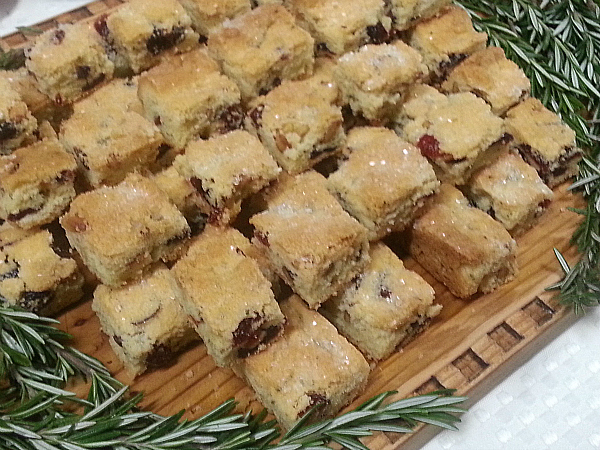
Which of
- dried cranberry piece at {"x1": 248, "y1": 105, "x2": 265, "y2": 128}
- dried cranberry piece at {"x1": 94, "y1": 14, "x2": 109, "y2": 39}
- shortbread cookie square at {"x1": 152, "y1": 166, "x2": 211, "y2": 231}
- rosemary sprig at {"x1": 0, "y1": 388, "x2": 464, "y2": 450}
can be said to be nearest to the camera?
rosemary sprig at {"x1": 0, "y1": 388, "x2": 464, "y2": 450}

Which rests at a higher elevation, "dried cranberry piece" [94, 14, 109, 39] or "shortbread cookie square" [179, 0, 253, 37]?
"dried cranberry piece" [94, 14, 109, 39]

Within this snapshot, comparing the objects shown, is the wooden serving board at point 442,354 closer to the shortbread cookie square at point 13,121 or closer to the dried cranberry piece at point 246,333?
the dried cranberry piece at point 246,333

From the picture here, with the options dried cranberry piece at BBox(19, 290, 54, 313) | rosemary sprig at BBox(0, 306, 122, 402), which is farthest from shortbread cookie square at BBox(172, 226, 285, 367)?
dried cranberry piece at BBox(19, 290, 54, 313)

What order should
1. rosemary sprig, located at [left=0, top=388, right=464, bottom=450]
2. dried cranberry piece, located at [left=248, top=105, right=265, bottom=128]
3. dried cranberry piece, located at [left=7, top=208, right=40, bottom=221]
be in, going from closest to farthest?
1. rosemary sprig, located at [left=0, top=388, right=464, bottom=450]
2. dried cranberry piece, located at [left=7, top=208, right=40, bottom=221]
3. dried cranberry piece, located at [left=248, top=105, right=265, bottom=128]

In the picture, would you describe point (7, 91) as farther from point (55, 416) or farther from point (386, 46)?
point (386, 46)

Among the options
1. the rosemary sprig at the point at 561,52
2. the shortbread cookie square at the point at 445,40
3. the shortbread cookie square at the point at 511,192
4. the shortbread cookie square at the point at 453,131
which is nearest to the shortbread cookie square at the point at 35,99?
the shortbread cookie square at the point at 453,131

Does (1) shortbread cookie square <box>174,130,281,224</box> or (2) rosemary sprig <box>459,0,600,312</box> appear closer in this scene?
(1) shortbread cookie square <box>174,130,281,224</box>

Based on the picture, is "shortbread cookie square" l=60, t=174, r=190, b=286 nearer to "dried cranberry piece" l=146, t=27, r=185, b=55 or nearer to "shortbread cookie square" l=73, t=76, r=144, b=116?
"shortbread cookie square" l=73, t=76, r=144, b=116
